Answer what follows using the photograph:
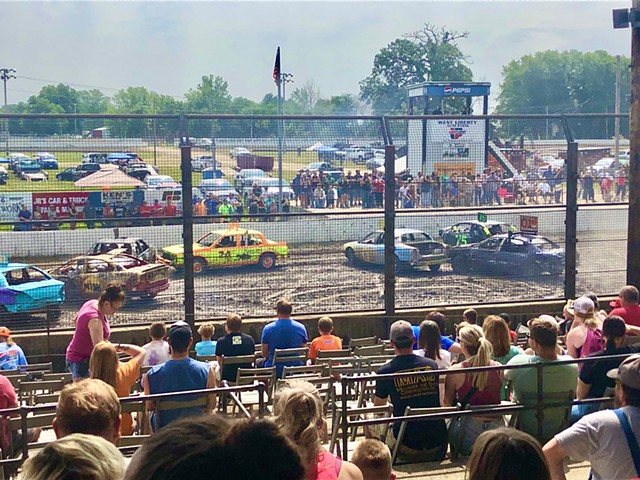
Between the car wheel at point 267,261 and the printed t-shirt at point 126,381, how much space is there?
626 centimetres

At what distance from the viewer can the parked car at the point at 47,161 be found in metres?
12.3

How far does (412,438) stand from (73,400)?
3.63 m

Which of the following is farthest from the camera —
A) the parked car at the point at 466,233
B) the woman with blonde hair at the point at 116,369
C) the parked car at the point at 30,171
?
the parked car at the point at 466,233

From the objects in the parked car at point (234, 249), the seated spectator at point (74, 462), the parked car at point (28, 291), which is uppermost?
the seated spectator at point (74, 462)

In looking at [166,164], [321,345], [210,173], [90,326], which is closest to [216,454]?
[90,326]

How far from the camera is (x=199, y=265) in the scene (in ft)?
44.0

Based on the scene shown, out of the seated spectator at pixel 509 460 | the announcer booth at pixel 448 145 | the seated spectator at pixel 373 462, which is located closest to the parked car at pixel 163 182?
the announcer booth at pixel 448 145

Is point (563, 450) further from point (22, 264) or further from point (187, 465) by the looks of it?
point (22, 264)

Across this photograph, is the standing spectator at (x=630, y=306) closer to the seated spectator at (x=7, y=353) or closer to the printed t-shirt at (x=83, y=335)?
the printed t-shirt at (x=83, y=335)

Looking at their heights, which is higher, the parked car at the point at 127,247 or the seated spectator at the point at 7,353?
the parked car at the point at 127,247

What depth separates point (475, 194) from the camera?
1447cm

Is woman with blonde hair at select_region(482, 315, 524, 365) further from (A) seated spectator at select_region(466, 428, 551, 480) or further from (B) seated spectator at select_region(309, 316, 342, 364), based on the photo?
(A) seated spectator at select_region(466, 428, 551, 480)

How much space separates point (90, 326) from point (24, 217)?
4.40m

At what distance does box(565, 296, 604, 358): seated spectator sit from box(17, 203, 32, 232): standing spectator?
7966 millimetres
